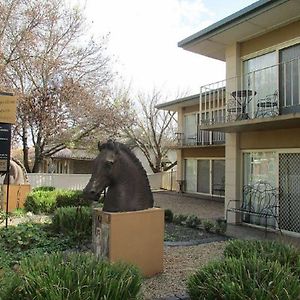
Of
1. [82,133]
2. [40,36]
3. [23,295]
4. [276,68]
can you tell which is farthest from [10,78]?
[23,295]

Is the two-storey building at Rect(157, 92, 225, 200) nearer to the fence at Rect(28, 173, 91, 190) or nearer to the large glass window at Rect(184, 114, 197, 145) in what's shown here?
the large glass window at Rect(184, 114, 197, 145)

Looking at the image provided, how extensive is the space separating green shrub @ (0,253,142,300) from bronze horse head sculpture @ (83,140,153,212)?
6.62 feet

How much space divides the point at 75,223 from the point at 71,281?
5.14 m

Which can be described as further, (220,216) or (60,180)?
(60,180)

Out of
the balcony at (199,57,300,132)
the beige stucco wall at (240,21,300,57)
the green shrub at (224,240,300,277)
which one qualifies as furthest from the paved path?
the green shrub at (224,240,300,277)

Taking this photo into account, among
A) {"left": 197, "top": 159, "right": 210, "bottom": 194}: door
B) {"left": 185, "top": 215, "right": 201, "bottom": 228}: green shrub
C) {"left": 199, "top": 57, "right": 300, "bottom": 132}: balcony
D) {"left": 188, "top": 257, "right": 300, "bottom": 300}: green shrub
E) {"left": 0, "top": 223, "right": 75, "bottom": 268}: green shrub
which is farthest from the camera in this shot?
{"left": 197, "top": 159, "right": 210, "bottom": 194}: door

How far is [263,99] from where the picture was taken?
452 inches

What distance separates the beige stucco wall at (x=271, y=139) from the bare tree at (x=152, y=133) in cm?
2000

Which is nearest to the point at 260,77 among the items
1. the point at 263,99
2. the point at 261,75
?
the point at 261,75

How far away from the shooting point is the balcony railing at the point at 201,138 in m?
21.6

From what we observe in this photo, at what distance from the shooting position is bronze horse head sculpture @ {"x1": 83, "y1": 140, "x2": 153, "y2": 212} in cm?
607

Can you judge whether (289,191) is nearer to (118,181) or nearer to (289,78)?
(289,78)

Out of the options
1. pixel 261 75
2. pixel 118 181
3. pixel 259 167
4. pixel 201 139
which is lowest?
pixel 118 181

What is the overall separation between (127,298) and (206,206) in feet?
47.7
